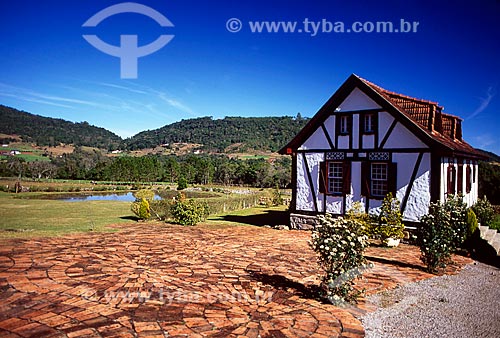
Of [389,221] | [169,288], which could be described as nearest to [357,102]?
[389,221]

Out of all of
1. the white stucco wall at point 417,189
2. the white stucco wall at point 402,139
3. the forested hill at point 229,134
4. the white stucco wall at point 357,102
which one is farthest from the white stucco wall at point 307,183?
the forested hill at point 229,134

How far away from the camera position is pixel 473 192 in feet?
55.2

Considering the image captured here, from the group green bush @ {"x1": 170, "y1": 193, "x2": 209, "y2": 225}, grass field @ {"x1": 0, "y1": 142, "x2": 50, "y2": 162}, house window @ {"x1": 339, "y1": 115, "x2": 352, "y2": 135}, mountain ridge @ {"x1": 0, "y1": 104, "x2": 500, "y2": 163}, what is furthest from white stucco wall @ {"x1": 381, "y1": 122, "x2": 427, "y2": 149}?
mountain ridge @ {"x1": 0, "y1": 104, "x2": 500, "y2": 163}

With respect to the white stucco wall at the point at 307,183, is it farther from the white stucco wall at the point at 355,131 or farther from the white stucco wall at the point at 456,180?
the white stucco wall at the point at 456,180

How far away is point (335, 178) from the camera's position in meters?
14.0

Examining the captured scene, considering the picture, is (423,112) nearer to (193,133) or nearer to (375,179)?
(375,179)

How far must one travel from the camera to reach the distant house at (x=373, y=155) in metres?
11.8

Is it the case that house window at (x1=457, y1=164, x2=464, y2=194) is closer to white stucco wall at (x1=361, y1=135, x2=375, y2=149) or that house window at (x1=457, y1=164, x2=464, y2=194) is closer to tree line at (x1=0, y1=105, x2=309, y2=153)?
white stucco wall at (x1=361, y1=135, x2=375, y2=149)

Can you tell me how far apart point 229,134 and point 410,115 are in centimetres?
11902

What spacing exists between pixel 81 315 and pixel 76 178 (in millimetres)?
65825

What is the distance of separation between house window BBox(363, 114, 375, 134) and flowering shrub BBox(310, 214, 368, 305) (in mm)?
8254

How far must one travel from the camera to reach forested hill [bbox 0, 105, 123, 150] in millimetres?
63181

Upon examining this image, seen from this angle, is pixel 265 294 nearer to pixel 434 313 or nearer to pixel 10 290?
pixel 434 313

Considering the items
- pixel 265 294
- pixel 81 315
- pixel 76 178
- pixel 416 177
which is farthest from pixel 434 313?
pixel 76 178
